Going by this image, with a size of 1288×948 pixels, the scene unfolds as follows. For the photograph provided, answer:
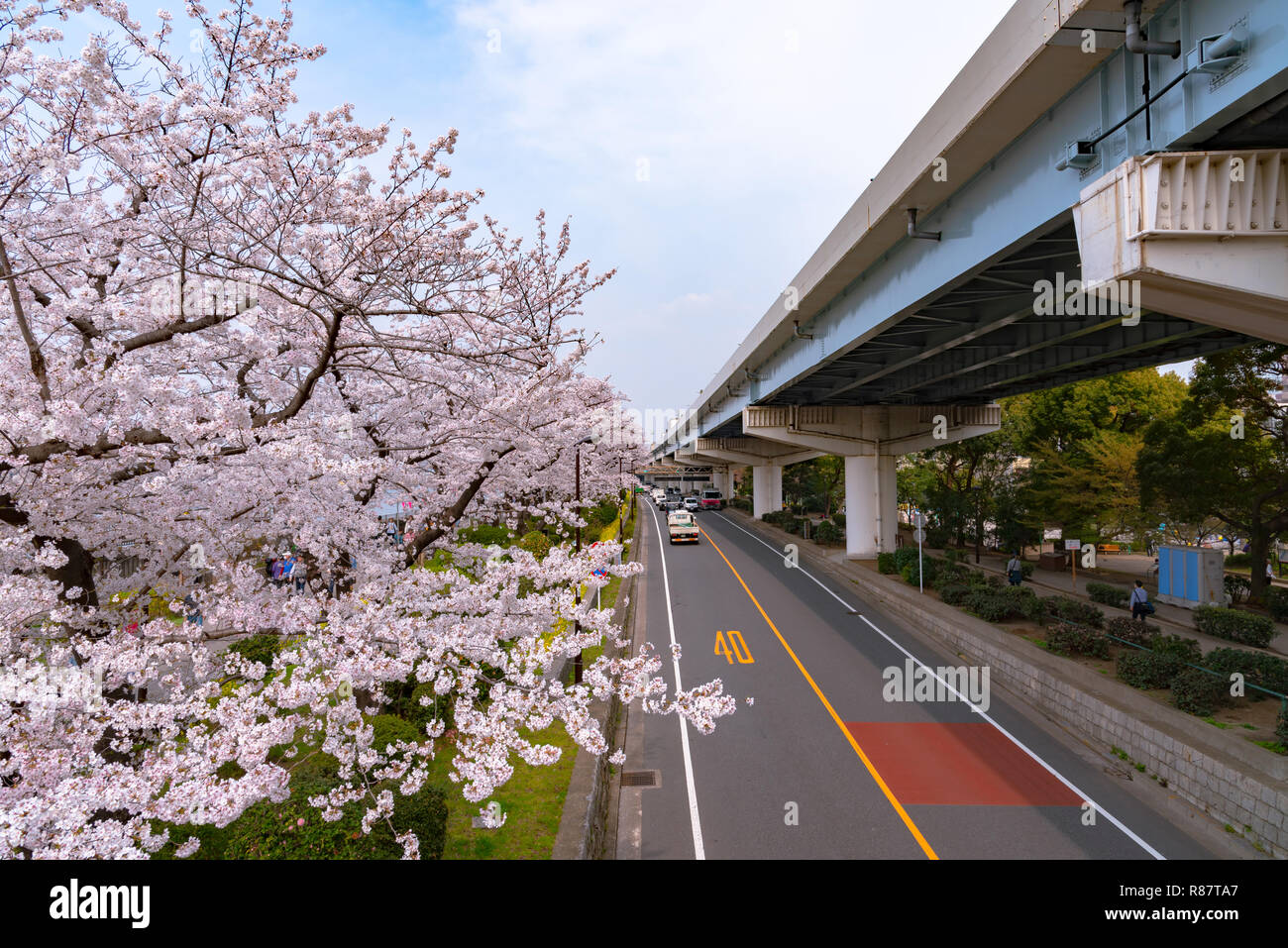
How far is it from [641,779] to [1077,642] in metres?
9.30

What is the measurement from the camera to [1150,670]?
1084 centimetres

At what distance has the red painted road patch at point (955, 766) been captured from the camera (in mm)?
9164

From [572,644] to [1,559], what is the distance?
198 inches

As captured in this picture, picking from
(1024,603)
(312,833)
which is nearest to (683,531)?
(1024,603)

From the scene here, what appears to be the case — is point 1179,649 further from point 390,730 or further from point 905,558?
point 390,730

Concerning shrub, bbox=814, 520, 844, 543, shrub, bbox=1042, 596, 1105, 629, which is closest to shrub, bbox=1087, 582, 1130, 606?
shrub, bbox=1042, 596, 1105, 629

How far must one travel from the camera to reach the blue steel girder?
564 centimetres

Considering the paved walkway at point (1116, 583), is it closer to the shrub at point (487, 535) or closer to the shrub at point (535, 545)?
the shrub at point (535, 545)

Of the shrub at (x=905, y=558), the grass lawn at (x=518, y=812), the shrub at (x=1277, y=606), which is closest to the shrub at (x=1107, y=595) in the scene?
the shrub at (x=1277, y=606)

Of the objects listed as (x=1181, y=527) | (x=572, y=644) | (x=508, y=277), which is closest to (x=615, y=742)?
(x=572, y=644)

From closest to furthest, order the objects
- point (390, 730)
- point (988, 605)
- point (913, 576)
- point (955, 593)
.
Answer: point (390, 730) → point (988, 605) → point (955, 593) → point (913, 576)

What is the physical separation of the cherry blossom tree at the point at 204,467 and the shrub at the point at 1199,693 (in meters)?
8.69

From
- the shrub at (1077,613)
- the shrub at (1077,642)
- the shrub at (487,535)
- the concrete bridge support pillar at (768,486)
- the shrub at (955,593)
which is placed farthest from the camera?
the concrete bridge support pillar at (768,486)

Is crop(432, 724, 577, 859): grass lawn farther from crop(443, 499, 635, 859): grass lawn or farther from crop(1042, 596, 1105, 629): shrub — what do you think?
crop(1042, 596, 1105, 629): shrub
